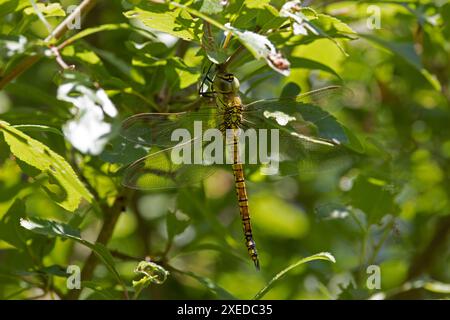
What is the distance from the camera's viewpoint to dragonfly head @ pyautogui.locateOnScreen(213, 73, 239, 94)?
2.32 meters

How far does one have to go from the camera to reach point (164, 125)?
2373 mm

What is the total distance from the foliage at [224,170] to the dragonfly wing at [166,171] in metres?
0.06

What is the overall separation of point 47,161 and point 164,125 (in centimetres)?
53

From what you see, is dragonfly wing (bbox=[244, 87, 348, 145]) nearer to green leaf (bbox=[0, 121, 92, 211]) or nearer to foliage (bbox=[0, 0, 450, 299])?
foliage (bbox=[0, 0, 450, 299])

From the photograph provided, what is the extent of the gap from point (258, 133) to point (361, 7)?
0.72m

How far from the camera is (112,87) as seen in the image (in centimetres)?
236

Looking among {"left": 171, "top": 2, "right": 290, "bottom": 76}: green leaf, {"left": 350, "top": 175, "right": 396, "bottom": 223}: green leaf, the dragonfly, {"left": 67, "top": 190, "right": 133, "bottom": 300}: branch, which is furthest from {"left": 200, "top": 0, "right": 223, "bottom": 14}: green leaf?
{"left": 350, "top": 175, "right": 396, "bottom": 223}: green leaf
